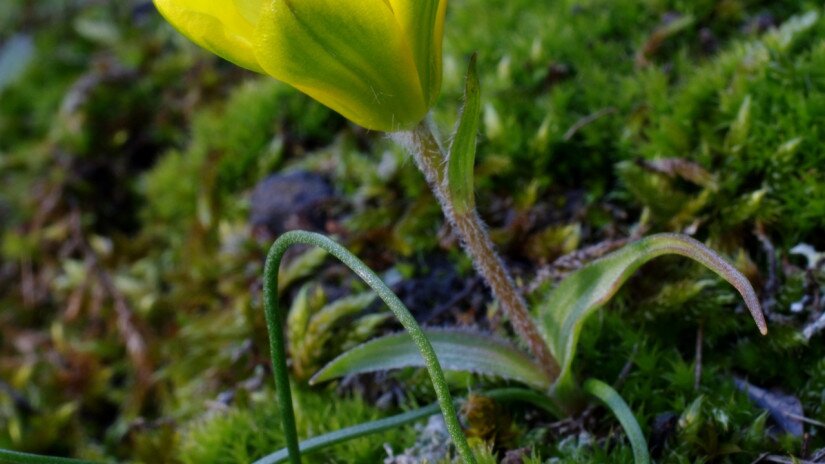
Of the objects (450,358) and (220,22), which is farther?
(450,358)

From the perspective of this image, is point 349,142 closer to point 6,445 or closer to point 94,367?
point 94,367

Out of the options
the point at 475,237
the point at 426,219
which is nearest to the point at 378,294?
the point at 475,237

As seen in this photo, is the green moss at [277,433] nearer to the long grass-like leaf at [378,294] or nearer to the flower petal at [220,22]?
the long grass-like leaf at [378,294]

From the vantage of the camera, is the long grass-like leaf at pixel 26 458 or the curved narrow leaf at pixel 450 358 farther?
the curved narrow leaf at pixel 450 358

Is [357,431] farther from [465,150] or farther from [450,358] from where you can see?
[465,150]

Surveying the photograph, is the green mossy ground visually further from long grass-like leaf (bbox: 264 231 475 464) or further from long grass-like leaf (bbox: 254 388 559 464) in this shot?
long grass-like leaf (bbox: 264 231 475 464)

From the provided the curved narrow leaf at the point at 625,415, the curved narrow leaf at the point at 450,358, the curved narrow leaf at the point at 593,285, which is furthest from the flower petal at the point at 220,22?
the curved narrow leaf at the point at 625,415

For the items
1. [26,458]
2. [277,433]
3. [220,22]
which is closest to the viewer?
[220,22]
